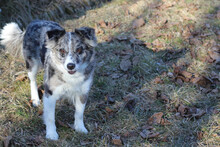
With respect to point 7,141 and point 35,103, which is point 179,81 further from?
Answer: point 7,141

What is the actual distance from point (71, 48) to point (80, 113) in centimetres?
112

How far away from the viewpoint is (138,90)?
16.4ft

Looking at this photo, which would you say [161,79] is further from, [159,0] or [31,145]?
[159,0]

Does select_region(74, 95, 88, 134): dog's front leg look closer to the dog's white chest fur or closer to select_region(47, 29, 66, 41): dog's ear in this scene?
the dog's white chest fur

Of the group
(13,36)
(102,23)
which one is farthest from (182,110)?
(102,23)

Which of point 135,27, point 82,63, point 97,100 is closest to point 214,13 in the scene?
point 135,27

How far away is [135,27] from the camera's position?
713 centimetres

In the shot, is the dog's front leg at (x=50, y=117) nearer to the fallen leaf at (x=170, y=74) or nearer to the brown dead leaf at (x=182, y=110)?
the brown dead leaf at (x=182, y=110)

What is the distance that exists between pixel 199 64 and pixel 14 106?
384 centimetres

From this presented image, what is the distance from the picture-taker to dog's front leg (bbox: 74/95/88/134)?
401cm

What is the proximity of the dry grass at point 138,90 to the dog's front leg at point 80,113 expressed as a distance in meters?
0.10

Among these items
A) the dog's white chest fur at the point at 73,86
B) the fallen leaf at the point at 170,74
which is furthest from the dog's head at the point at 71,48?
the fallen leaf at the point at 170,74

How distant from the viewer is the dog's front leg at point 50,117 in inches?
150

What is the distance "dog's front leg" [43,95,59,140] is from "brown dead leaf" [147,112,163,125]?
58.1 inches
